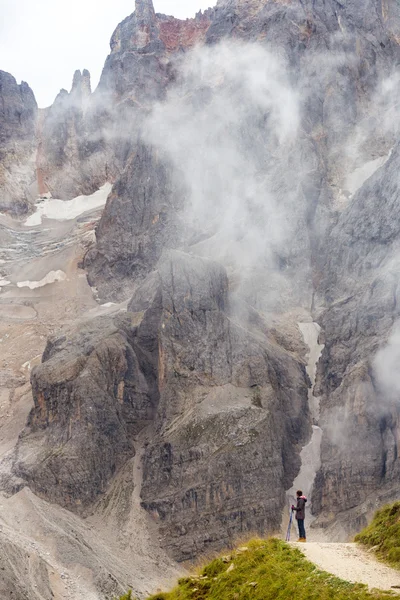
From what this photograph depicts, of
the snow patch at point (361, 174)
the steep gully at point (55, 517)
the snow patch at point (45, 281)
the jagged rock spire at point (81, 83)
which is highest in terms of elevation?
the jagged rock spire at point (81, 83)

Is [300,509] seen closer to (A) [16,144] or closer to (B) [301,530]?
(B) [301,530]

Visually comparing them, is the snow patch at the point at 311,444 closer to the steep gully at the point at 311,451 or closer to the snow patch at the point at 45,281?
the steep gully at the point at 311,451

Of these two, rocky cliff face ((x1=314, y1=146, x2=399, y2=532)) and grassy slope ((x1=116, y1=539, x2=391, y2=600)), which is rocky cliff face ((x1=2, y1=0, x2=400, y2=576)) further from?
grassy slope ((x1=116, y1=539, x2=391, y2=600))

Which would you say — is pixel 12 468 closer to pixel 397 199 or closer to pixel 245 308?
pixel 245 308

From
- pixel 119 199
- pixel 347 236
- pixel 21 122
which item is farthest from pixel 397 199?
pixel 21 122

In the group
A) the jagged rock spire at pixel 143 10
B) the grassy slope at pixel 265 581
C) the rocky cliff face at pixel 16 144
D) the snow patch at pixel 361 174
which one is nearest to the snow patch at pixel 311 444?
the snow patch at pixel 361 174

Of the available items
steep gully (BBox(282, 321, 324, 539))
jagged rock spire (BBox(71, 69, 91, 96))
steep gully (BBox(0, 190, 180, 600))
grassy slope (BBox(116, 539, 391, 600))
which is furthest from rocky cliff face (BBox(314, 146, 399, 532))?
jagged rock spire (BBox(71, 69, 91, 96))
